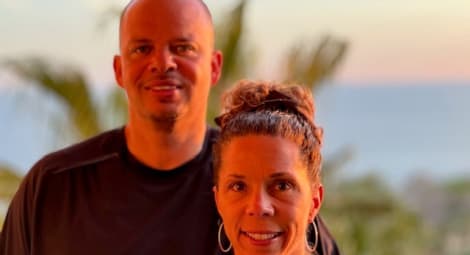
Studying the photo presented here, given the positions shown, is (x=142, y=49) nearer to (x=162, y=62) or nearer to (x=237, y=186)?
(x=162, y=62)

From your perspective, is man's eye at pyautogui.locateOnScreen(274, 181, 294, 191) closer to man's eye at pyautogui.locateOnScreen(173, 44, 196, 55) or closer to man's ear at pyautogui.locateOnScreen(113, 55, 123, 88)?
man's eye at pyautogui.locateOnScreen(173, 44, 196, 55)

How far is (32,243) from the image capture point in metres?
1.94

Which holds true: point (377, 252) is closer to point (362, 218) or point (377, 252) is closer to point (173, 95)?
point (362, 218)

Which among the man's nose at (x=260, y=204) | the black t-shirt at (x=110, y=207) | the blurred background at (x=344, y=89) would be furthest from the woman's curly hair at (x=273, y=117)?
the blurred background at (x=344, y=89)

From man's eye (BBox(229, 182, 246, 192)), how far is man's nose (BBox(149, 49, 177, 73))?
44 centimetres

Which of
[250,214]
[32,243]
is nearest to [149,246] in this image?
[32,243]

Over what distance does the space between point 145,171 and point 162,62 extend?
10.8 inches

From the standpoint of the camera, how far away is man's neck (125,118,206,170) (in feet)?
6.44

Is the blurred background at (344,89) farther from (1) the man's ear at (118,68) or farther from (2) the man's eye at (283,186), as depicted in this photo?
(2) the man's eye at (283,186)

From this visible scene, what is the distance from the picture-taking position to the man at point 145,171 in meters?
1.91

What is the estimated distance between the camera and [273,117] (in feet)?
5.15

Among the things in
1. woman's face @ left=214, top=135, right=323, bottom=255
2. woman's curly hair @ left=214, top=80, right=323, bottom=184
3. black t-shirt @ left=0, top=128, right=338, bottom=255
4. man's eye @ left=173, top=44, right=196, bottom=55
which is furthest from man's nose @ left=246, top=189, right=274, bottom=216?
man's eye @ left=173, top=44, right=196, bottom=55

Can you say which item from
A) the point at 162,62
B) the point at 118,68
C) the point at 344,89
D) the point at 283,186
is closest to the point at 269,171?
the point at 283,186

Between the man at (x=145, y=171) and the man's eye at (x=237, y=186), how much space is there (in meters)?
0.39
